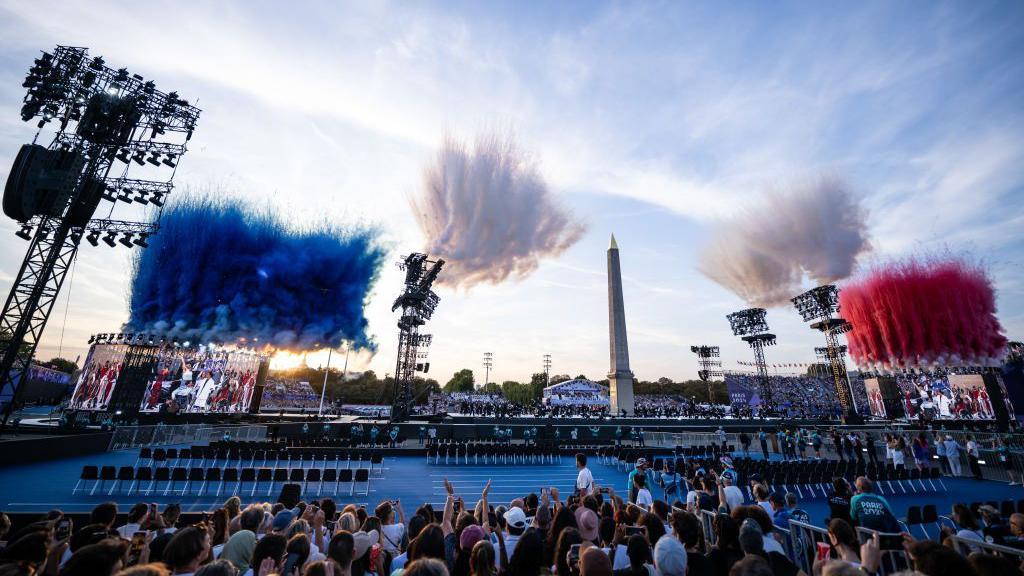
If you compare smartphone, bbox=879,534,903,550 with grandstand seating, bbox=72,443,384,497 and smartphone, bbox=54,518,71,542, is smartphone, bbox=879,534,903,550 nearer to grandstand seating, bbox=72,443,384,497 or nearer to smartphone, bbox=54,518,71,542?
smartphone, bbox=54,518,71,542

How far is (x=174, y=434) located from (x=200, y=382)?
59.1ft

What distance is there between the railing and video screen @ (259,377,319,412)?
124 ft

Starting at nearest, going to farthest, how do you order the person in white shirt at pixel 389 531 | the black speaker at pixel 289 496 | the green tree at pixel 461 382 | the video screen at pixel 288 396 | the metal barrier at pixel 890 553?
the person in white shirt at pixel 389 531, the metal barrier at pixel 890 553, the black speaker at pixel 289 496, the video screen at pixel 288 396, the green tree at pixel 461 382

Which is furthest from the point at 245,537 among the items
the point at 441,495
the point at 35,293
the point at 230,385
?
the point at 230,385

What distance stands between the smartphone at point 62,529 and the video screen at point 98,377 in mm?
42686

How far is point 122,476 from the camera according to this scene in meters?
11.9

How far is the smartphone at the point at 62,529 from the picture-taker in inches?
183

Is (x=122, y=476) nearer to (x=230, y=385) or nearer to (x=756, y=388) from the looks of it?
(x=230, y=385)

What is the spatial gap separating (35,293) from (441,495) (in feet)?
68.5

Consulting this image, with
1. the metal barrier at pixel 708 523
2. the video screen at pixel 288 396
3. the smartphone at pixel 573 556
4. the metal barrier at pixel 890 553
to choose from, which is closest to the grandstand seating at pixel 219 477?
the metal barrier at pixel 708 523

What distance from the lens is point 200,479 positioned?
484 inches

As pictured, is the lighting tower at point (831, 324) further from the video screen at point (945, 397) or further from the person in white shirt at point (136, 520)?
the person in white shirt at point (136, 520)

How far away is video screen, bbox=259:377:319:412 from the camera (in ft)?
197

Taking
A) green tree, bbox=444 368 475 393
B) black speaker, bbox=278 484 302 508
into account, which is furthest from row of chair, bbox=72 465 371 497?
green tree, bbox=444 368 475 393
